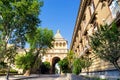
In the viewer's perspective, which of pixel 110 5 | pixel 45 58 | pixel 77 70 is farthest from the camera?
pixel 45 58

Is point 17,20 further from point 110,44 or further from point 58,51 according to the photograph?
point 58,51

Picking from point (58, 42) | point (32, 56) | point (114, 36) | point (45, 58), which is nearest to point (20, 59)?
point (32, 56)

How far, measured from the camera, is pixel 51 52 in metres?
70.9

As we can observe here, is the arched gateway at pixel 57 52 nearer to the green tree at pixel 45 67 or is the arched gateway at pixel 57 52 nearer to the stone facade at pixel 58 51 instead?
the stone facade at pixel 58 51

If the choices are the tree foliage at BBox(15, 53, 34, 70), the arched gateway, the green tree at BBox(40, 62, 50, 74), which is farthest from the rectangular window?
the arched gateway

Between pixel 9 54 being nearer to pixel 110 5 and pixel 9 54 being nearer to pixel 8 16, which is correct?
pixel 8 16

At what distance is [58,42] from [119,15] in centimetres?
6497

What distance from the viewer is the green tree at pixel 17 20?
22.0 metres

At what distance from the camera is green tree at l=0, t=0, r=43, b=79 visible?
22.0 meters

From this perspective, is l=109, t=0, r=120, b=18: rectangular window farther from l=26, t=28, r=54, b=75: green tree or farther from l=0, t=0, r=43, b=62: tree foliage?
l=26, t=28, r=54, b=75: green tree

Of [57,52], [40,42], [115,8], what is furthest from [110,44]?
[57,52]

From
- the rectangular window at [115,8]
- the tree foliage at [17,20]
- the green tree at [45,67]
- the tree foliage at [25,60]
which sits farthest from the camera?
the green tree at [45,67]

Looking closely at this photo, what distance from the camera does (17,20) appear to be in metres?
23.5

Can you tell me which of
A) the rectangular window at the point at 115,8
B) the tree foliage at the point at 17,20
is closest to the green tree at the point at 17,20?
the tree foliage at the point at 17,20
